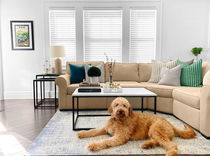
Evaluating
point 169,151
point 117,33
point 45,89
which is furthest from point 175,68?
point 45,89

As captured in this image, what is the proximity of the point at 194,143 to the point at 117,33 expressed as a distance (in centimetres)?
343

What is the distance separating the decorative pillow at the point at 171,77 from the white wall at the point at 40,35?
130 centimetres

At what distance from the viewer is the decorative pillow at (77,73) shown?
4.22 metres

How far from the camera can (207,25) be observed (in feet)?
16.5

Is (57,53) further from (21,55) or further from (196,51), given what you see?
(196,51)

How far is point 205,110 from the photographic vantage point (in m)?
2.52


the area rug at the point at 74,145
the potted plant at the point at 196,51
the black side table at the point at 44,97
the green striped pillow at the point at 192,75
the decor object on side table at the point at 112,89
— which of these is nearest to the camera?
the area rug at the point at 74,145

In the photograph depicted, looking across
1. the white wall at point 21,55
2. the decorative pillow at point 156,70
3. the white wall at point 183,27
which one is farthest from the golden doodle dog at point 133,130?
the white wall at point 21,55

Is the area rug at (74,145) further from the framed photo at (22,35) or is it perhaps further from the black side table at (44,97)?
the framed photo at (22,35)

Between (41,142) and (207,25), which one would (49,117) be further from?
(207,25)

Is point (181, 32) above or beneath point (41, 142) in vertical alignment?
above

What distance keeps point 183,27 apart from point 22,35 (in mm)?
4017

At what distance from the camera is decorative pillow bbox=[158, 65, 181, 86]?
12.6ft

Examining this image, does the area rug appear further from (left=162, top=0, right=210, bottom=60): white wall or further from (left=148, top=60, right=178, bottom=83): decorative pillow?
(left=162, top=0, right=210, bottom=60): white wall
